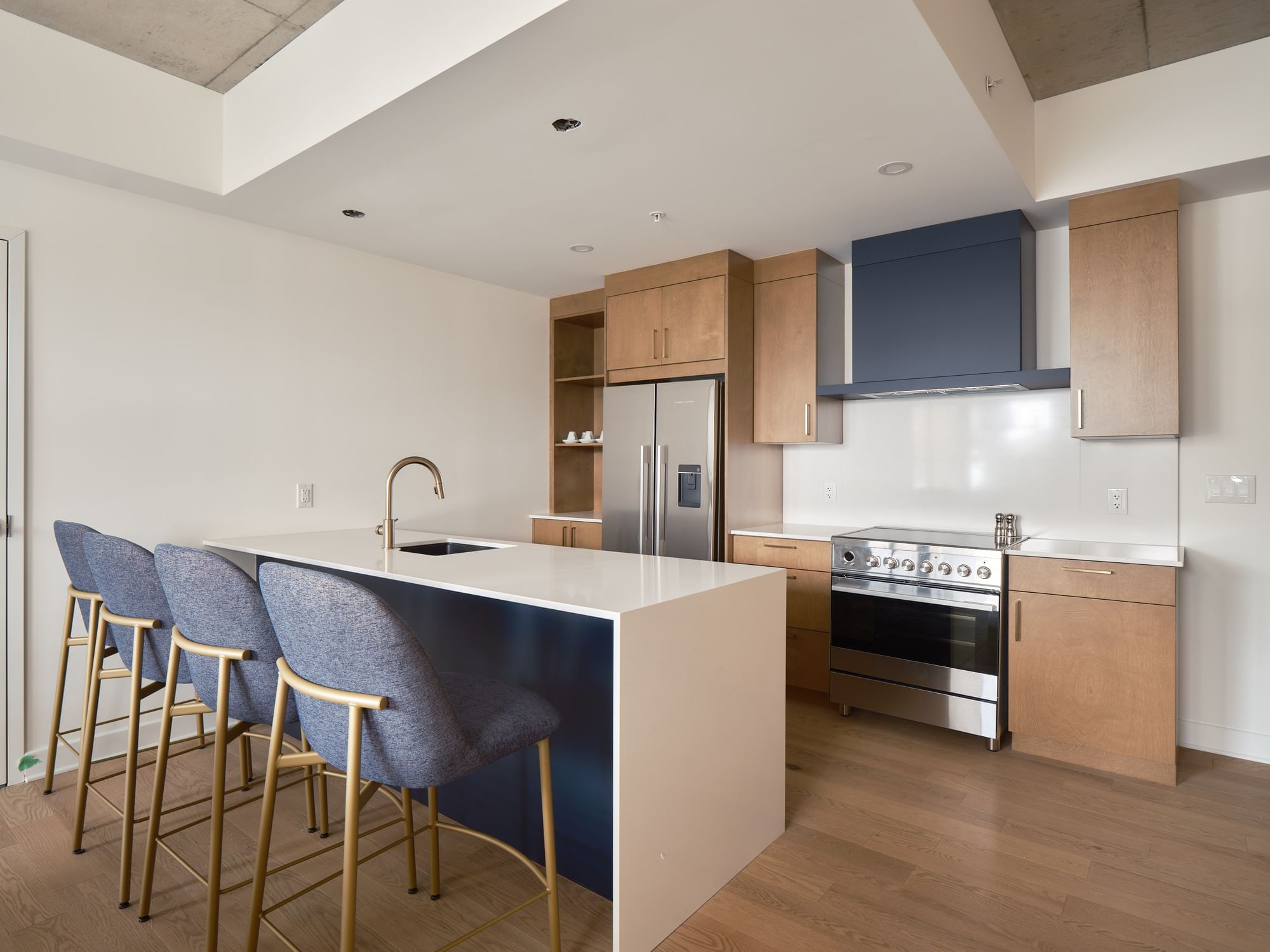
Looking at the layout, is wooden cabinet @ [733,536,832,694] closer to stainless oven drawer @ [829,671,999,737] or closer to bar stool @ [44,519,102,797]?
stainless oven drawer @ [829,671,999,737]

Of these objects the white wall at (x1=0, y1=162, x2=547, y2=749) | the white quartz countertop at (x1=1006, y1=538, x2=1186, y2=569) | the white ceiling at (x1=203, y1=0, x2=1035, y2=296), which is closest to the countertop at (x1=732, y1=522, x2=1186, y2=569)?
the white quartz countertop at (x1=1006, y1=538, x2=1186, y2=569)

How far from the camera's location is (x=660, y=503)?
4070mm

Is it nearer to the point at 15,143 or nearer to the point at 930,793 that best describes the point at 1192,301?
the point at 930,793

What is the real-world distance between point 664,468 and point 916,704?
1720 millimetres

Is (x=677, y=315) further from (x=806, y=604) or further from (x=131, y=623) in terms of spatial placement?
(x=131, y=623)

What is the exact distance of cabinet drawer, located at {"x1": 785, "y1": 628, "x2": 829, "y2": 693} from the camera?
3.63 metres

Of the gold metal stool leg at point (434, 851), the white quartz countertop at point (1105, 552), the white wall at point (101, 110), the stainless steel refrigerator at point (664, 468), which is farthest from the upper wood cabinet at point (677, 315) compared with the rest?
the gold metal stool leg at point (434, 851)

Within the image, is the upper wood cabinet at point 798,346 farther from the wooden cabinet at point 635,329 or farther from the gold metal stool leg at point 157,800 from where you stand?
the gold metal stool leg at point 157,800

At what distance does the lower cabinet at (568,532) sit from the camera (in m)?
4.64

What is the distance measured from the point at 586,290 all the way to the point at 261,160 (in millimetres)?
2199

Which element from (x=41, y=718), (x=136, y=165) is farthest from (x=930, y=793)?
(x=136, y=165)

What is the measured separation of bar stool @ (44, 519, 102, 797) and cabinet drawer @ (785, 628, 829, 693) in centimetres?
282

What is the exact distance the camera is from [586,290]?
475 cm

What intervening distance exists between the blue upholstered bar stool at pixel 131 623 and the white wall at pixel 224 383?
Result: 3.07ft
